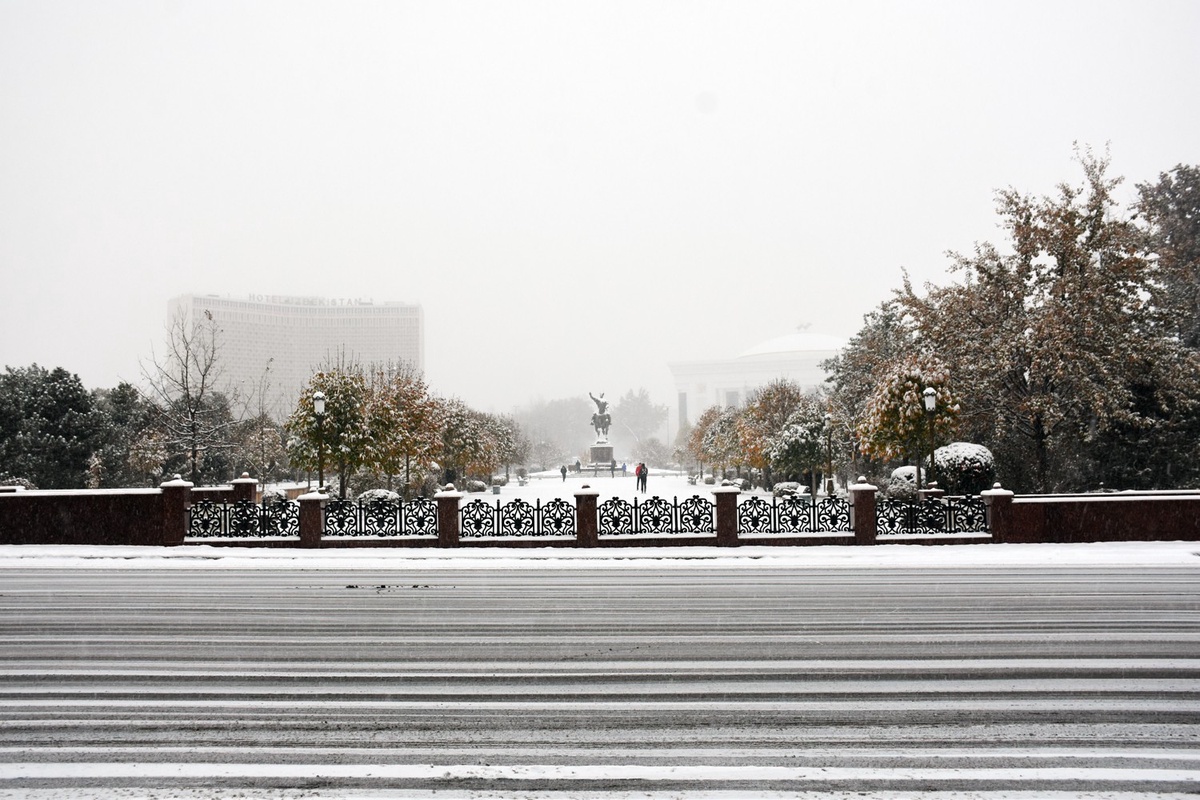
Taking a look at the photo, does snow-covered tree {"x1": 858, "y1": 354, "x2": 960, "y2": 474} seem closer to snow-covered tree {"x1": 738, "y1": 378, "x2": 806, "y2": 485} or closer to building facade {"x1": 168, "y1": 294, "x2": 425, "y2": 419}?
snow-covered tree {"x1": 738, "y1": 378, "x2": 806, "y2": 485}

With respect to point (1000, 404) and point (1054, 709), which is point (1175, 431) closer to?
point (1000, 404)

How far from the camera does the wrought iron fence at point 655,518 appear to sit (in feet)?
58.6

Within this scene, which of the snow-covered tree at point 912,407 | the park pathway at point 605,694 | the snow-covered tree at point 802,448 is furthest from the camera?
the snow-covered tree at point 802,448

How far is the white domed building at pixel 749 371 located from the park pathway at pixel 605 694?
112188mm

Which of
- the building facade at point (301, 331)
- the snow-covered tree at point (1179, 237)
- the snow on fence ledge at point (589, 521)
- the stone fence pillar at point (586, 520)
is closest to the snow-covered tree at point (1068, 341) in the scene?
the snow-covered tree at point (1179, 237)

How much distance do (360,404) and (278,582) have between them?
14.3 meters

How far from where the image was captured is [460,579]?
13.5 metres

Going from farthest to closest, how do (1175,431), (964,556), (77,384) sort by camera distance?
1. (77,384)
2. (1175,431)
3. (964,556)

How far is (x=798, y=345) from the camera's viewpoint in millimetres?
131375

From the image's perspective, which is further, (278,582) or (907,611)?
(278,582)

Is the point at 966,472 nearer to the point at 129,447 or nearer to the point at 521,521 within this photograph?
the point at 521,521

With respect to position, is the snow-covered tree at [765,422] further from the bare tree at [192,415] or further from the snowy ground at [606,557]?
the bare tree at [192,415]

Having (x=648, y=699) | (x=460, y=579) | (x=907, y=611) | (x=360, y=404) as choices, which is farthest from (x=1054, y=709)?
(x=360, y=404)

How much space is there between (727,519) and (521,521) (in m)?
4.48
